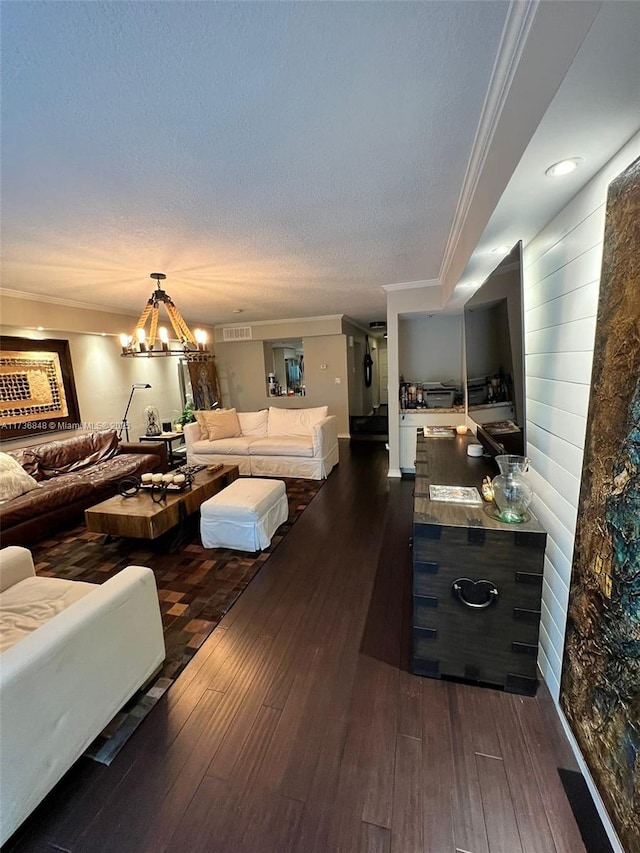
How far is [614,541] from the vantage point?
102cm

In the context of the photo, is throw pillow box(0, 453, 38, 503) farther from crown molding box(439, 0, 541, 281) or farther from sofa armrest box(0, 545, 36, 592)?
crown molding box(439, 0, 541, 281)

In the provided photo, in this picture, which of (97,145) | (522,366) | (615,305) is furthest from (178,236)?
(615,305)

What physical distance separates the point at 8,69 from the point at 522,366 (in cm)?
217

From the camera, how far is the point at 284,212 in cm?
215

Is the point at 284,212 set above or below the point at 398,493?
above

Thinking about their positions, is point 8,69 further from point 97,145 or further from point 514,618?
point 514,618

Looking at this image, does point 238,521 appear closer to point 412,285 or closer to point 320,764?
point 320,764

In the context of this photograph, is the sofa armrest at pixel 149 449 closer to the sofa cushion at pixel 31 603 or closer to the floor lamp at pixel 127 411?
the floor lamp at pixel 127 411

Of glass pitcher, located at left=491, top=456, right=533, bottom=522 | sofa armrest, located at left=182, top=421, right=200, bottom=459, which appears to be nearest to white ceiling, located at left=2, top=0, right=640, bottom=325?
glass pitcher, located at left=491, top=456, right=533, bottom=522

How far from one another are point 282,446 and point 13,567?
3.11 metres

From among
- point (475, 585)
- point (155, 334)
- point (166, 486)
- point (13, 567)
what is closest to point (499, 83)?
point (475, 585)

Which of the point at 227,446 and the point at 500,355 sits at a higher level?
the point at 500,355

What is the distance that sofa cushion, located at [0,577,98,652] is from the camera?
1.48m

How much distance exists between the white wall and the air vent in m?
5.87
